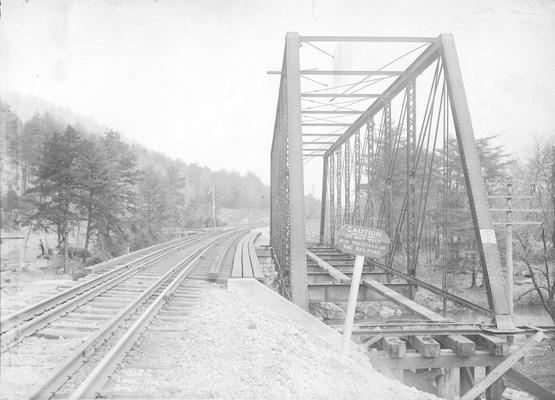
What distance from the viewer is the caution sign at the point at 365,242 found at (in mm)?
4762

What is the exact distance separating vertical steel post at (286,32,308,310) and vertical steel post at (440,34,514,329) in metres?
2.77

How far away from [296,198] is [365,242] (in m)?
2.80

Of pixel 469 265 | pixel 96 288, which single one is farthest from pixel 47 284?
pixel 469 265

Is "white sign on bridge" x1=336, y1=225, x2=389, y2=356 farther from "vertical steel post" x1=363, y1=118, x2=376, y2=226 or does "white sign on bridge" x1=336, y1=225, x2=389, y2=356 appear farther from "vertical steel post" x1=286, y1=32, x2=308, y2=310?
"vertical steel post" x1=363, y1=118, x2=376, y2=226

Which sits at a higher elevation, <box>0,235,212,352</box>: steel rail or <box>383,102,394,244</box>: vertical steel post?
<box>383,102,394,244</box>: vertical steel post

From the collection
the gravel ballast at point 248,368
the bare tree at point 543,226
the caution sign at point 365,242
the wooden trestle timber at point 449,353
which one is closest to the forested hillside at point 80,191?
the gravel ballast at point 248,368

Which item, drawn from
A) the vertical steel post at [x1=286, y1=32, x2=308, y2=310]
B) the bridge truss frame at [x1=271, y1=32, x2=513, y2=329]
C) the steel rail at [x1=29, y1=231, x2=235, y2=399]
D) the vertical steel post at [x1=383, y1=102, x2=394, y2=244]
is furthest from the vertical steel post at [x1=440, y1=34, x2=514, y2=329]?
the steel rail at [x1=29, y1=231, x2=235, y2=399]

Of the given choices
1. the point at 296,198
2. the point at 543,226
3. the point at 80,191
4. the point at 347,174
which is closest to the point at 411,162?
the point at 296,198

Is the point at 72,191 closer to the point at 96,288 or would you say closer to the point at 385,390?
the point at 96,288

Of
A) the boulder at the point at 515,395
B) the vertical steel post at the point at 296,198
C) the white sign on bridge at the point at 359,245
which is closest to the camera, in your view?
the white sign on bridge at the point at 359,245

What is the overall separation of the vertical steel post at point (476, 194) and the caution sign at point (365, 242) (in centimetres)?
234

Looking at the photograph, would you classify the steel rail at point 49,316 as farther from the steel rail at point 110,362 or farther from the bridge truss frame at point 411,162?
the bridge truss frame at point 411,162

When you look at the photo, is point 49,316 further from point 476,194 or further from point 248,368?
point 476,194

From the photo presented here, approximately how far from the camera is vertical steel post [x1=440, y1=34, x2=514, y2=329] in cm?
595
